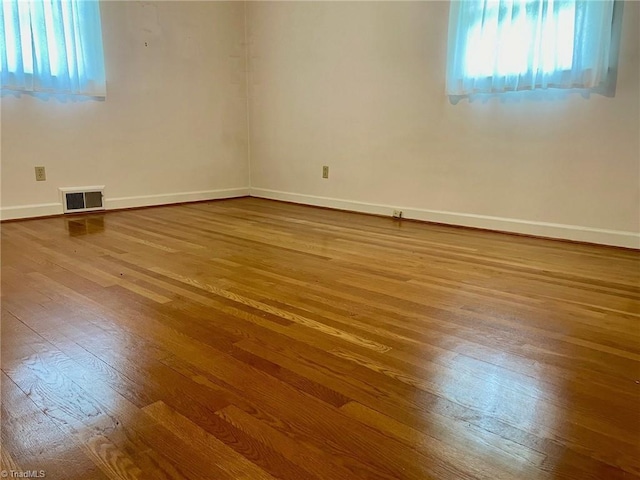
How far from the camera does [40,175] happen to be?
3494 mm

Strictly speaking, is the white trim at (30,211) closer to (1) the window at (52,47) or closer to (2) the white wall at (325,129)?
(2) the white wall at (325,129)

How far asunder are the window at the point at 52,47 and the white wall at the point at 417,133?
60.8 inches

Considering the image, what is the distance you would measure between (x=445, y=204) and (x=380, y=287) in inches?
66.2

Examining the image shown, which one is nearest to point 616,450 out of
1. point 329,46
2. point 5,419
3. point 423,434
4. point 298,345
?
point 423,434

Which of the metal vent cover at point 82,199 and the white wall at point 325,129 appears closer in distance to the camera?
the white wall at point 325,129

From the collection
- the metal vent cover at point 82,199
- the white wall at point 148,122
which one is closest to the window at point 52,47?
the white wall at point 148,122

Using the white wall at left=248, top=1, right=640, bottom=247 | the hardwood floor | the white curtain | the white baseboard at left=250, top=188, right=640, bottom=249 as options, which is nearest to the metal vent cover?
the hardwood floor

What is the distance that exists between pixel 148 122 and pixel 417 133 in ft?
7.45

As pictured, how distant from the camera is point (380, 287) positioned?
2.00 m

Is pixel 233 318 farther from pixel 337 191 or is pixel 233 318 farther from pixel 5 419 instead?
pixel 337 191

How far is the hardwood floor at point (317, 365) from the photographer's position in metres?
0.93

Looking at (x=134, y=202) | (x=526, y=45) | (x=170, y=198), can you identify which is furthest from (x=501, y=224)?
(x=134, y=202)

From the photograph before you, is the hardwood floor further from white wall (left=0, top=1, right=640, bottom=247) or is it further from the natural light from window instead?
the natural light from window

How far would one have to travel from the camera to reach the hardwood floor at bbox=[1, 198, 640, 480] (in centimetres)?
93
